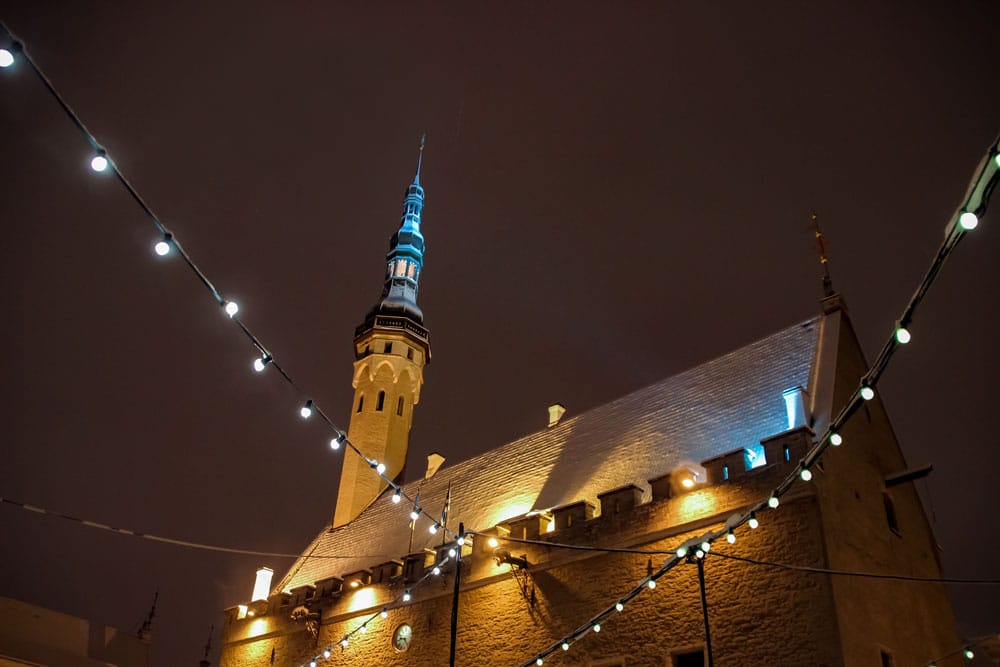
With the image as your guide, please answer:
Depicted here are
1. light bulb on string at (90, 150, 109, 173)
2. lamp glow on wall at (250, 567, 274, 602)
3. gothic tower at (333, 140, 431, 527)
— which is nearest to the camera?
light bulb on string at (90, 150, 109, 173)

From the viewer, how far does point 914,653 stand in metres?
14.1

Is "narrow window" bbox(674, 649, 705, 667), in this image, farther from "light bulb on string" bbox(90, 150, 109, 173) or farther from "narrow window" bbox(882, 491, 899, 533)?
"light bulb on string" bbox(90, 150, 109, 173)

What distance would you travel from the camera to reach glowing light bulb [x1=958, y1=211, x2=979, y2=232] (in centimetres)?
554

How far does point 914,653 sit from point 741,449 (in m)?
A: 4.66

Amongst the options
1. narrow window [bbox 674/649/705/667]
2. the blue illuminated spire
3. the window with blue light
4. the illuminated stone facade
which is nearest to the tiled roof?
the illuminated stone facade

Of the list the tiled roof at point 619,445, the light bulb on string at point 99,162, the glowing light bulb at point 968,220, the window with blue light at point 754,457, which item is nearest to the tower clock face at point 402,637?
the tiled roof at point 619,445

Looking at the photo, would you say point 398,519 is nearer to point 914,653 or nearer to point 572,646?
point 572,646

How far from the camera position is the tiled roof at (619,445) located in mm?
16688

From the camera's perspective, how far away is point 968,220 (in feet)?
18.2

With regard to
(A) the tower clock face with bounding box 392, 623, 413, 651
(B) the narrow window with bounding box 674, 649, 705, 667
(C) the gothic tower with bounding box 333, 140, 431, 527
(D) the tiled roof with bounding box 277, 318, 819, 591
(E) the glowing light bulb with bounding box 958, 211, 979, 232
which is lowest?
(B) the narrow window with bounding box 674, 649, 705, 667

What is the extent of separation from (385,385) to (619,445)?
47.2 ft

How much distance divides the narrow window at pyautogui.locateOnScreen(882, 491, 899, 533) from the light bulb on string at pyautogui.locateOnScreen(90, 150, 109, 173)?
1496 cm

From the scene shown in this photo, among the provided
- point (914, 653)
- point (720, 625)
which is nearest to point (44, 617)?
point (720, 625)

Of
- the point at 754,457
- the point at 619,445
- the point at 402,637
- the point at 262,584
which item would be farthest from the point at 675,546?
the point at 262,584
